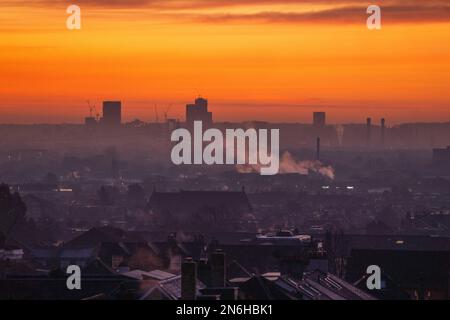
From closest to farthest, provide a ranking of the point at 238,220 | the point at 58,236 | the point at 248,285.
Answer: the point at 248,285, the point at 58,236, the point at 238,220

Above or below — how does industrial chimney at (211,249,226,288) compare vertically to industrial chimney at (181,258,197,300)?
above

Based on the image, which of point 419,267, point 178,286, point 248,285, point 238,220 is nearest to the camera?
point 178,286

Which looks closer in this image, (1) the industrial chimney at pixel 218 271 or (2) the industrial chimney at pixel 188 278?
(2) the industrial chimney at pixel 188 278

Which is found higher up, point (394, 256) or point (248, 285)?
point (394, 256)

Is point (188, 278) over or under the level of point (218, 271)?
under

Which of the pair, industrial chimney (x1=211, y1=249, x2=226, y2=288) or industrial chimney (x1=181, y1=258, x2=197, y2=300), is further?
industrial chimney (x1=211, y1=249, x2=226, y2=288)

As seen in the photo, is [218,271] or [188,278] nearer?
[188,278]

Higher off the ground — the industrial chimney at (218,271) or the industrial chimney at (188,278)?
the industrial chimney at (218,271)
